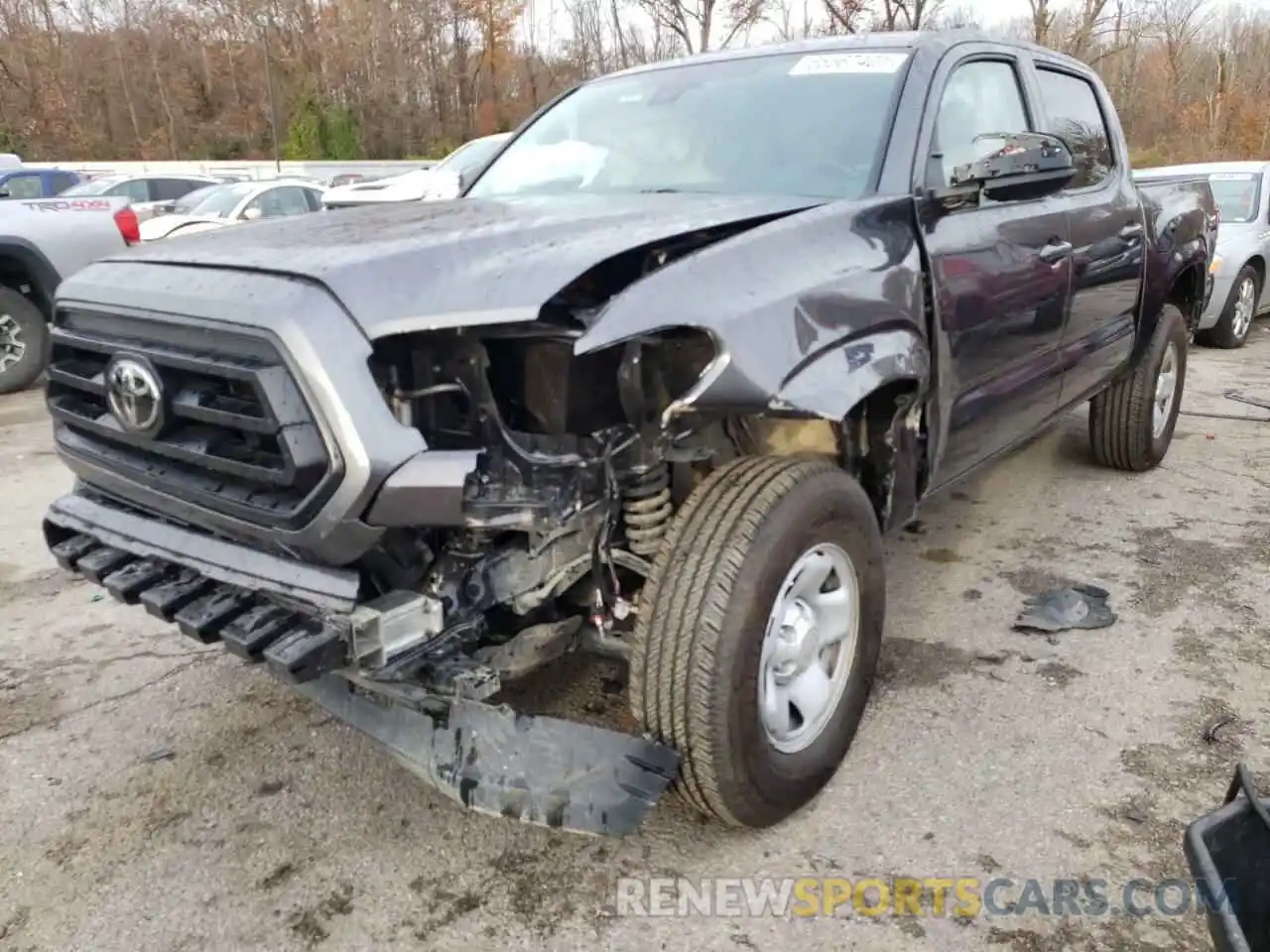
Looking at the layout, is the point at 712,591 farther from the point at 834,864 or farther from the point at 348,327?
the point at 348,327

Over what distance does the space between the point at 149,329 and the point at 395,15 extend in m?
40.8

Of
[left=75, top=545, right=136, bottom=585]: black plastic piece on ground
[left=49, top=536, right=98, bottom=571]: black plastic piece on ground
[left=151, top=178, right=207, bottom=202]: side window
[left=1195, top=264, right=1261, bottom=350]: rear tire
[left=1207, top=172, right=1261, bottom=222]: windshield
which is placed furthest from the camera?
[left=151, top=178, right=207, bottom=202]: side window

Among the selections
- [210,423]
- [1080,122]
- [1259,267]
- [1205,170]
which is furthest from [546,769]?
[1205,170]

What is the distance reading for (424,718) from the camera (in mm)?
2348

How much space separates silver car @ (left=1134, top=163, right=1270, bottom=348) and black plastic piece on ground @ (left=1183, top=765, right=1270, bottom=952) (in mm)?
8031

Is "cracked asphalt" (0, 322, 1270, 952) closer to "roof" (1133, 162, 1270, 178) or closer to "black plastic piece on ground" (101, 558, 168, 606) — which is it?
"black plastic piece on ground" (101, 558, 168, 606)

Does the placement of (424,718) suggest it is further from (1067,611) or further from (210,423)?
(1067,611)

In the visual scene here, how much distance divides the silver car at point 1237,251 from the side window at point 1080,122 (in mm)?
5047

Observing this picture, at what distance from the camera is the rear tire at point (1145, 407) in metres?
5.08

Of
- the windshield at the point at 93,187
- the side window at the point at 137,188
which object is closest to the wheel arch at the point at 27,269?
the windshield at the point at 93,187

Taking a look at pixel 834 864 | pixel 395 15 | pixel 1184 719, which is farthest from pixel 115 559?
pixel 395 15

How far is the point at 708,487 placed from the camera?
2.43 metres

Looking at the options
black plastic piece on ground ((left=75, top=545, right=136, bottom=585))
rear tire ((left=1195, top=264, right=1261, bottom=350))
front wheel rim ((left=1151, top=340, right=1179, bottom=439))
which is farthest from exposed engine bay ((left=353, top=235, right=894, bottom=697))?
rear tire ((left=1195, top=264, right=1261, bottom=350))

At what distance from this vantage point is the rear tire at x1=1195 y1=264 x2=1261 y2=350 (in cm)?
922
